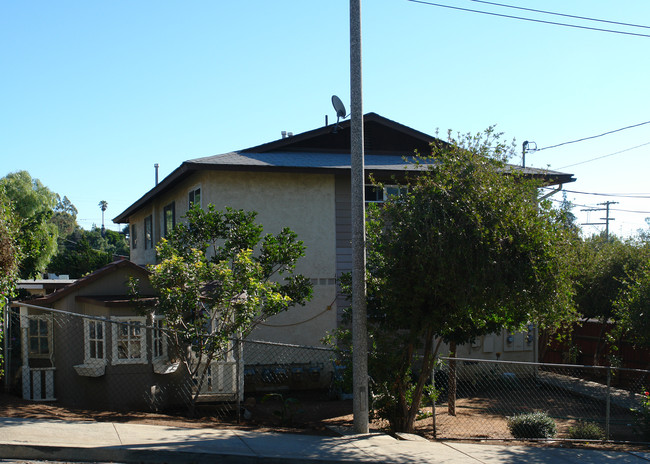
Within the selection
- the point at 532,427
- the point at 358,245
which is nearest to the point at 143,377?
the point at 358,245

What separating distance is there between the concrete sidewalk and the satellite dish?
30.4 feet

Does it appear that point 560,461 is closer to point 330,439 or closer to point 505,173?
point 330,439

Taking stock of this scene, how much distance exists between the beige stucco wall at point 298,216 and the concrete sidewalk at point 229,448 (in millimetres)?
6858

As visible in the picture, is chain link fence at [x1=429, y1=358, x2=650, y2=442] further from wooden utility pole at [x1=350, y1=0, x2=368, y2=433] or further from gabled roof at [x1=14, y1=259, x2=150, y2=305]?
gabled roof at [x1=14, y1=259, x2=150, y2=305]

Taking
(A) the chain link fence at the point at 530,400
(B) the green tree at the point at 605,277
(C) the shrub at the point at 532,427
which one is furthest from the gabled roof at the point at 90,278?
(B) the green tree at the point at 605,277

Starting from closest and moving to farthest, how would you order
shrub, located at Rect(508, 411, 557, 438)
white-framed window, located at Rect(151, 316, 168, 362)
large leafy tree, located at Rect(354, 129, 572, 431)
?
1. large leafy tree, located at Rect(354, 129, 572, 431)
2. shrub, located at Rect(508, 411, 557, 438)
3. white-framed window, located at Rect(151, 316, 168, 362)

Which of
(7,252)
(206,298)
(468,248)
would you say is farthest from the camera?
(206,298)

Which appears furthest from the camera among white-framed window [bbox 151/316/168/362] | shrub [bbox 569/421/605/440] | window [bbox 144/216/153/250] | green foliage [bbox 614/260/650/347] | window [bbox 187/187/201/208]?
window [bbox 144/216/153/250]

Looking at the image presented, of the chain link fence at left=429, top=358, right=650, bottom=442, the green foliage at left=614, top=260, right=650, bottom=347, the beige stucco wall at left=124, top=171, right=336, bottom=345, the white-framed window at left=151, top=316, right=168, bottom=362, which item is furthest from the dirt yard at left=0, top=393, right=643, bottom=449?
the green foliage at left=614, top=260, right=650, bottom=347

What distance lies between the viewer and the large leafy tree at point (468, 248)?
738 cm

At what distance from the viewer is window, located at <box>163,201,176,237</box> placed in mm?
18438

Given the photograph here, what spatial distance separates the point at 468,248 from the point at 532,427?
3490mm

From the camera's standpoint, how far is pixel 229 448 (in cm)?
667

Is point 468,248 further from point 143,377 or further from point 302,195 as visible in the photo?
point 302,195
